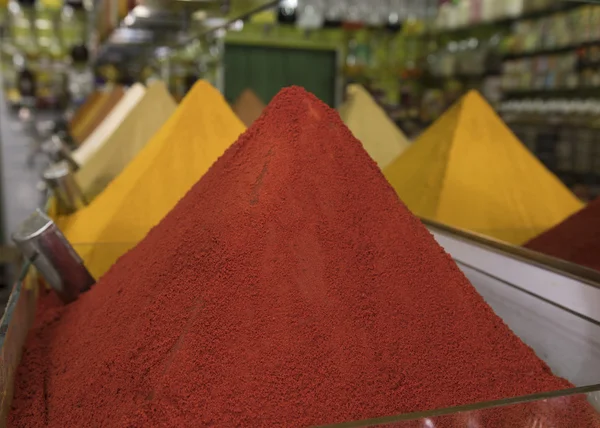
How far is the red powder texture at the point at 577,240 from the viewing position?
0.69 meters

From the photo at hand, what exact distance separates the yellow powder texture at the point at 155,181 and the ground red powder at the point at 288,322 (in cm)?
26

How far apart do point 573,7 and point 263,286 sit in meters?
3.75

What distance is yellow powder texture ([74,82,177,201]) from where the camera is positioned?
→ 3.92ft

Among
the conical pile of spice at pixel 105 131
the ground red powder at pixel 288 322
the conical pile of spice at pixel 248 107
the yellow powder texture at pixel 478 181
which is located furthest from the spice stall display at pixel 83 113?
the ground red powder at pixel 288 322

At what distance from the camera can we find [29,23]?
186 inches

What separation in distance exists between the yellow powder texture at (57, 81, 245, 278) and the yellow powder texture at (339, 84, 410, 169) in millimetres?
602

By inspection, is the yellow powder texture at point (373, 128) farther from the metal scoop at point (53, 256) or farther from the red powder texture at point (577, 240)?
the metal scoop at point (53, 256)

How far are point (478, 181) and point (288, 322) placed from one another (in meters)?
0.69

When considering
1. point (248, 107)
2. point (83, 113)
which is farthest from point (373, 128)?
point (83, 113)

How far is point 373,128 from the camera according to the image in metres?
1.62

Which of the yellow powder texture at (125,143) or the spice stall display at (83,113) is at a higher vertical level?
the yellow powder texture at (125,143)

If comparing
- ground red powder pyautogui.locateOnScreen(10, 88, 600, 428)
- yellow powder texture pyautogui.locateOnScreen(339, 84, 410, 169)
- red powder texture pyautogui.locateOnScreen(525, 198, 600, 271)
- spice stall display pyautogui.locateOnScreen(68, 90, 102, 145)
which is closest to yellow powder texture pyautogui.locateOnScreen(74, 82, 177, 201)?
yellow powder texture pyautogui.locateOnScreen(339, 84, 410, 169)

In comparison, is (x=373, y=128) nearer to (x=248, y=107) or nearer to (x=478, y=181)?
(x=248, y=107)

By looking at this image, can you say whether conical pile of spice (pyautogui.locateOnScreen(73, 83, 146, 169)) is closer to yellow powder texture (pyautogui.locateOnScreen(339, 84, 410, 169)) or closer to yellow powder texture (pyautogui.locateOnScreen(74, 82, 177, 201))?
yellow powder texture (pyautogui.locateOnScreen(74, 82, 177, 201))
